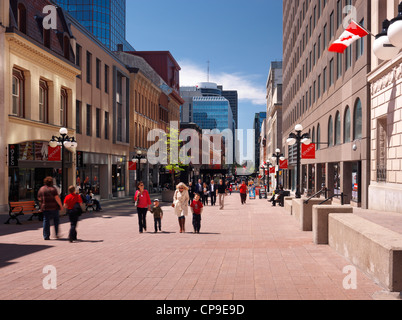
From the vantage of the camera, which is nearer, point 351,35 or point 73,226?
point 73,226

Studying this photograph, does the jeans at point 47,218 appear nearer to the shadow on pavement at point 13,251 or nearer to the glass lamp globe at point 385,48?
the shadow on pavement at point 13,251

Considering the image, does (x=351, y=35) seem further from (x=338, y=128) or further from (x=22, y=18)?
(x=338, y=128)

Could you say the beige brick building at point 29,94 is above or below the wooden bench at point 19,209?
above

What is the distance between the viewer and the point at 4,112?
22875 mm

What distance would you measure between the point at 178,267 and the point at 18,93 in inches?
780

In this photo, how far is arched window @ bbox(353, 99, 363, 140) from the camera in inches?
1059

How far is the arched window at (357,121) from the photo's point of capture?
2689 centimetres

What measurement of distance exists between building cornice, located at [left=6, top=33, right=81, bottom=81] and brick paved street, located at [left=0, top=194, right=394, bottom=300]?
515 inches

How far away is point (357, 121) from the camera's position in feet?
90.2

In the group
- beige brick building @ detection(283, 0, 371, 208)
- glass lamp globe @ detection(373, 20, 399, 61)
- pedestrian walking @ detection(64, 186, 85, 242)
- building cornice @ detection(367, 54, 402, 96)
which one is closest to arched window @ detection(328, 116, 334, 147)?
beige brick building @ detection(283, 0, 371, 208)

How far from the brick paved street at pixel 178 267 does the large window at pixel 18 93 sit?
1188 centimetres

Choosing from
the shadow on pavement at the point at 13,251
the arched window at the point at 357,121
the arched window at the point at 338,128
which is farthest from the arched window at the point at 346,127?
the shadow on pavement at the point at 13,251

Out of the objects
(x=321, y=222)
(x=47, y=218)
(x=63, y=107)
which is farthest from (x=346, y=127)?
(x=47, y=218)

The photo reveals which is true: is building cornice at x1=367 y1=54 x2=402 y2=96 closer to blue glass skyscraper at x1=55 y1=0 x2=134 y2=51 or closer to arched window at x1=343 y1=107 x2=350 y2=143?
arched window at x1=343 y1=107 x2=350 y2=143
